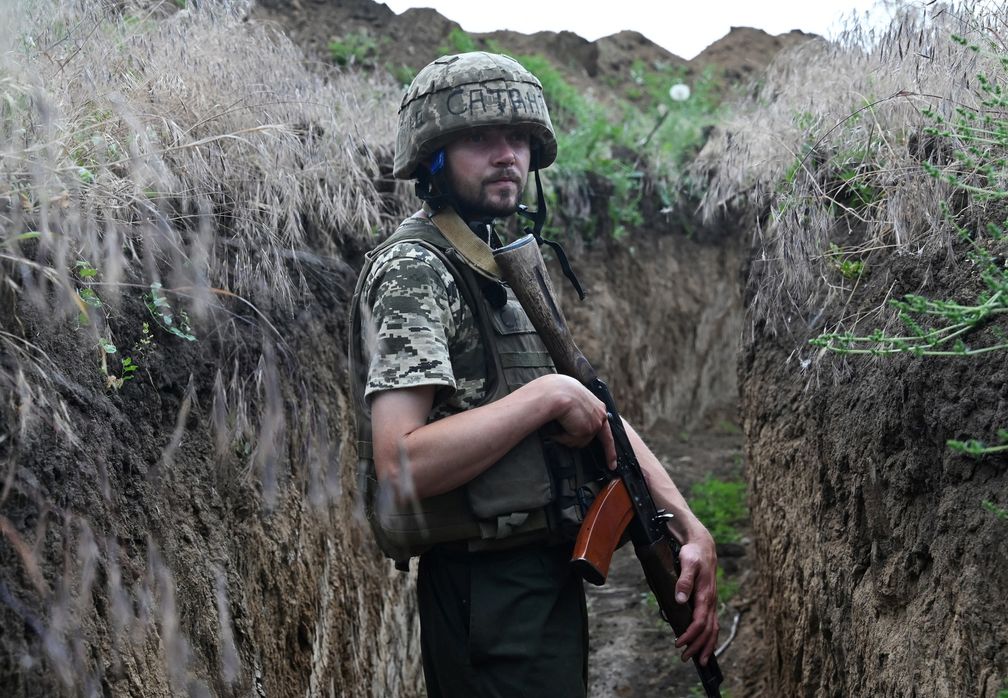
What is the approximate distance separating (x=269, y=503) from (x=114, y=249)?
1185mm

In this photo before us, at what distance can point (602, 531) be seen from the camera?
2531 mm

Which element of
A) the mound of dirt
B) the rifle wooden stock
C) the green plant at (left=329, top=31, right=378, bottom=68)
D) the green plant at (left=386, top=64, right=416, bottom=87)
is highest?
the mound of dirt

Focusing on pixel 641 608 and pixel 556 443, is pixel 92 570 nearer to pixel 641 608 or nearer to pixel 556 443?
pixel 556 443

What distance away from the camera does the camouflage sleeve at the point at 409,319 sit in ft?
7.61

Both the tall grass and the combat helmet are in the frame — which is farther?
the combat helmet

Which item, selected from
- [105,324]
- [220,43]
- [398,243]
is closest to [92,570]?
[105,324]

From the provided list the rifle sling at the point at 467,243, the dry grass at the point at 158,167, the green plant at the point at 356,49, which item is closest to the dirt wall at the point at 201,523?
the dry grass at the point at 158,167

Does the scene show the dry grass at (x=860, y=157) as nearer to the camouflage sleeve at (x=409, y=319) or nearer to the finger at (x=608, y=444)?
the finger at (x=608, y=444)

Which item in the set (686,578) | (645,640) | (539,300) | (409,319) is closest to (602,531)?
(686,578)

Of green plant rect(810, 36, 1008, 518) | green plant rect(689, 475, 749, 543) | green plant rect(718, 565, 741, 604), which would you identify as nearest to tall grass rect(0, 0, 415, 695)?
green plant rect(810, 36, 1008, 518)

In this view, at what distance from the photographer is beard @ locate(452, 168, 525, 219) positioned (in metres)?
Answer: 2.73

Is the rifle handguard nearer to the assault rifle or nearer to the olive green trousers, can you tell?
the assault rifle

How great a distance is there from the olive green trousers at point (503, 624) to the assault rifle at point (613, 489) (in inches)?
4.6

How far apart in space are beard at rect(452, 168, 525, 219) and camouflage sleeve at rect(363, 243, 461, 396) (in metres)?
0.26
